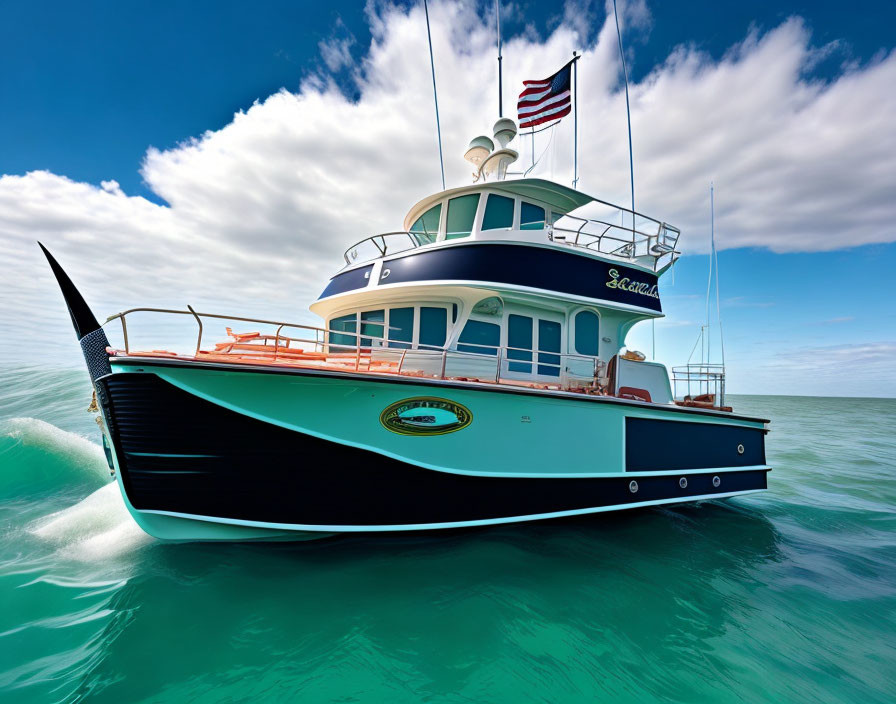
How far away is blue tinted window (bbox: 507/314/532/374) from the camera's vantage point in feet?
21.7

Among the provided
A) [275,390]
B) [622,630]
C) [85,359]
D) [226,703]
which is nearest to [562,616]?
[622,630]

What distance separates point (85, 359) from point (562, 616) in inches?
238

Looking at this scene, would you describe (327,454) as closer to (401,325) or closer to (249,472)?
(249,472)

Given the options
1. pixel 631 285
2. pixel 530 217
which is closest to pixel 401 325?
pixel 530 217

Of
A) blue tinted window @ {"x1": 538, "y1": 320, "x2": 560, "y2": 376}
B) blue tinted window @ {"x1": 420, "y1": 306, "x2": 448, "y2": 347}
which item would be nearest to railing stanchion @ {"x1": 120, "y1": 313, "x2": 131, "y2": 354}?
blue tinted window @ {"x1": 420, "y1": 306, "x2": 448, "y2": 347}

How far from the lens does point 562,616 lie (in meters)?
4.01

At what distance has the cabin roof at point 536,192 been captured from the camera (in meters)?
6.95

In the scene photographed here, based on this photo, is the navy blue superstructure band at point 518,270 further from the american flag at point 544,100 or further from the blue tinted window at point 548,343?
the american flag at point 544,100

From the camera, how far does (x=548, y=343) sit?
22.9 feet

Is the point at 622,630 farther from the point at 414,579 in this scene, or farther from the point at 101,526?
the point at 101,526

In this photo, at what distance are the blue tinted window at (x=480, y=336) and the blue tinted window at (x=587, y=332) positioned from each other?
5.79 feet

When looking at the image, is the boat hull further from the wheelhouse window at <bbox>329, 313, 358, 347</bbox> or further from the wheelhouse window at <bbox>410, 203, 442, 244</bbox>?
the wheelhouse window at <bbox>410, 203, 442, 244</bbox>

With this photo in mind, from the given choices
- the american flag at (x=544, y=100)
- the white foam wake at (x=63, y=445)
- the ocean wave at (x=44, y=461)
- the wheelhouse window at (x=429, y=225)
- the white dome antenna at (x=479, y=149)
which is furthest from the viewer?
the white foam wake at (x=63, y=445)

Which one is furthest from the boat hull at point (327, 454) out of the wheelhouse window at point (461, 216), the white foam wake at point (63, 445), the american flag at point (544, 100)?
the american flag at point (544, 100)
